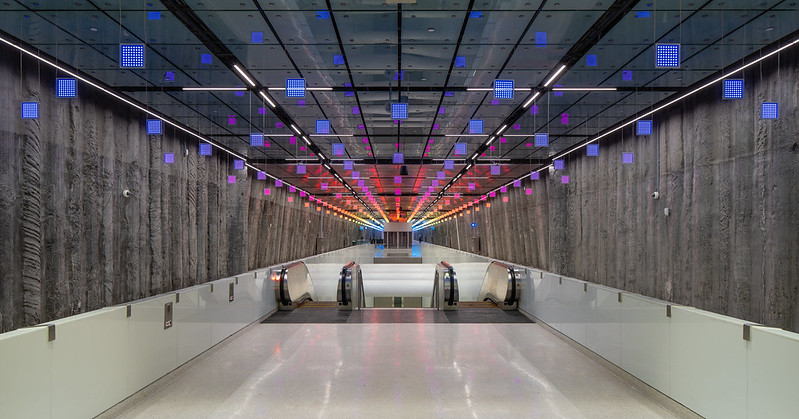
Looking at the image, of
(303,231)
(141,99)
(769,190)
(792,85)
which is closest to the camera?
(792,85)

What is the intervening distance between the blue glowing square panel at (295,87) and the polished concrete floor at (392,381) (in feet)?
12.9

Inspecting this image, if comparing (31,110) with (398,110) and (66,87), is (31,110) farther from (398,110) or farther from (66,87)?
(398,110)

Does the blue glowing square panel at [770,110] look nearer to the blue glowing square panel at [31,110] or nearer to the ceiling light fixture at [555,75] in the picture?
the ceiling light fixture at [555,75]

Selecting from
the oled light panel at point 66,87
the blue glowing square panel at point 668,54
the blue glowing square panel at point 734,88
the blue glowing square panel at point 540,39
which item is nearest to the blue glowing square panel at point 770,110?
the blue glowing square panel at point 734,88

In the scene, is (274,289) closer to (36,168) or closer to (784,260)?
(36,168)

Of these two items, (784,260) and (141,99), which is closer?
(784,260)

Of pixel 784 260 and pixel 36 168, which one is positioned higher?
pixel 36 168

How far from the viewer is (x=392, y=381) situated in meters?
5.29

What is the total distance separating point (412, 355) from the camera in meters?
6.49

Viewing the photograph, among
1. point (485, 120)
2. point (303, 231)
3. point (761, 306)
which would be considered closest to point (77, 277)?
point (485, 120)

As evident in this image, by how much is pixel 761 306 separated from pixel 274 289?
9.12 m

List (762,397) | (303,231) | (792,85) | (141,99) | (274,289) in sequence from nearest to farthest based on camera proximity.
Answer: (762,397) < (792,85) < (141,99) < (274,289) < (303,231)

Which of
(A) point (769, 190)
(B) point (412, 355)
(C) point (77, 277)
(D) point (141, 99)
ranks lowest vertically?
(B) point (412, 355)

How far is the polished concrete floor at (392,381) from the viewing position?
4.41 m
